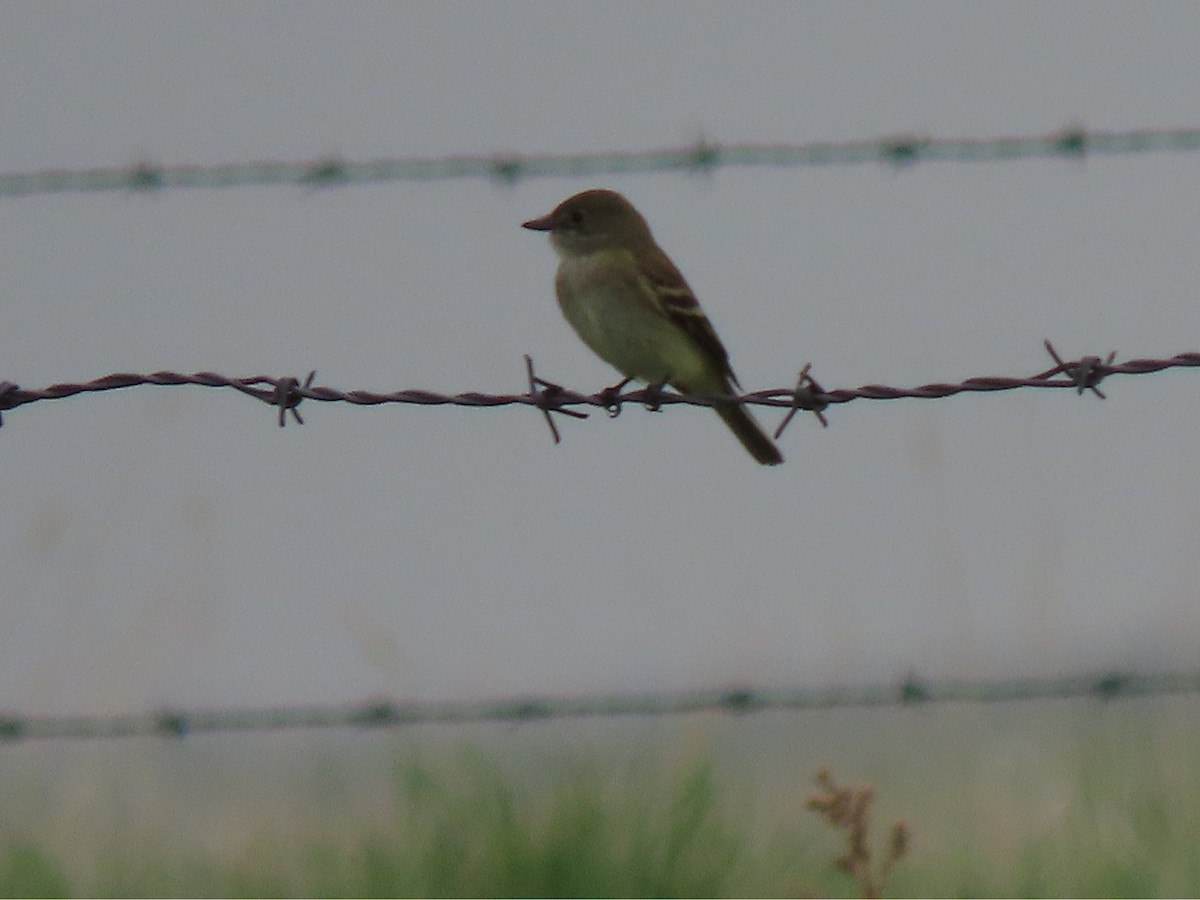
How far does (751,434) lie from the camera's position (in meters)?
5.92

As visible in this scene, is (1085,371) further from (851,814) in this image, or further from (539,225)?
(539,225)

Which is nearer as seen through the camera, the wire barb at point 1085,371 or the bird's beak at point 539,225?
the wire barb at point 1085,371

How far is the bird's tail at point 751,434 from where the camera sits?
589 centimetres

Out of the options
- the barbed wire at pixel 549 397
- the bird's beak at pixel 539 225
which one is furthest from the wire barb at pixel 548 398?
the bird's beak at pixel 539 225

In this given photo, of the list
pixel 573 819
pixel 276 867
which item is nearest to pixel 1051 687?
pixel 573 819

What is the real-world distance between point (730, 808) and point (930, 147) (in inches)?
81.2

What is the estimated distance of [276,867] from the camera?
561 centimetres

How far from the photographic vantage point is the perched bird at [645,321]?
586 cm

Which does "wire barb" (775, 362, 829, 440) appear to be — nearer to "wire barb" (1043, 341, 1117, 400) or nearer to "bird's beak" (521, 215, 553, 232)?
"wire barb" (1043, 341, 1117, 400)

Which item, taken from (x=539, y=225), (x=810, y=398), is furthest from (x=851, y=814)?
(x=539, y=225)

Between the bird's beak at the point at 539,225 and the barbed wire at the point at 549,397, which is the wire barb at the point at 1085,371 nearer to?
the barbed wire at the point at 549,397

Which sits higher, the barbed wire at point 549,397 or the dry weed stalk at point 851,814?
the barbed wire at point 549,397

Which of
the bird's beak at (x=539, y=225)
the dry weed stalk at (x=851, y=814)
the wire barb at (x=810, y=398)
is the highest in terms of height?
the bird's beak at (x=539, y=225)

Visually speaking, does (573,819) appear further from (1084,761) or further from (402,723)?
(1084,761)
